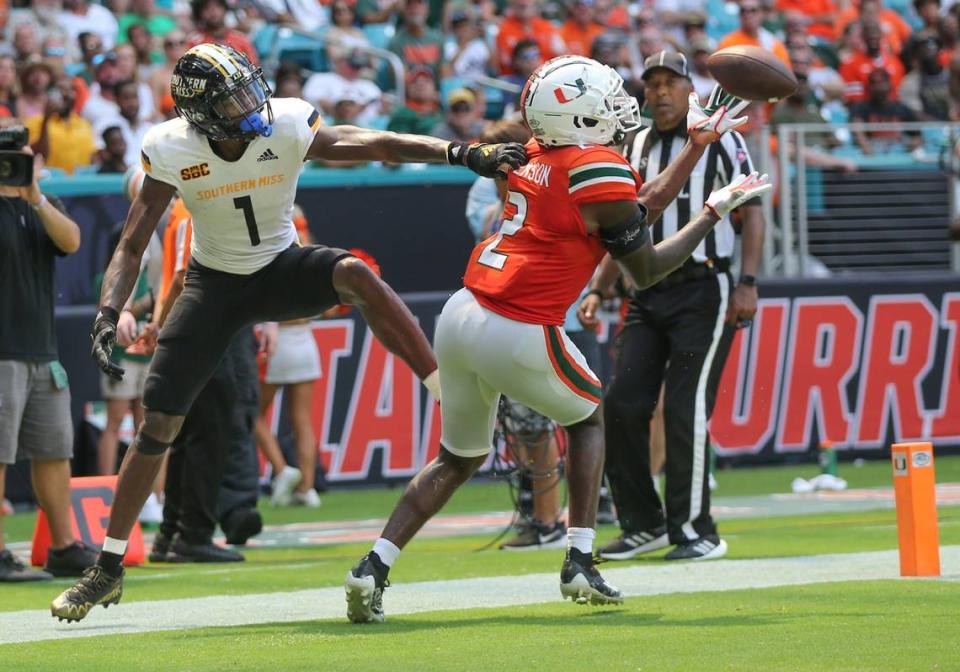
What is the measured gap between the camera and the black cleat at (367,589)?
6.46 metres

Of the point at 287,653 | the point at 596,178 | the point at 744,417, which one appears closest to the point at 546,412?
the point at 596,178

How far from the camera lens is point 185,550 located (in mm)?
9508

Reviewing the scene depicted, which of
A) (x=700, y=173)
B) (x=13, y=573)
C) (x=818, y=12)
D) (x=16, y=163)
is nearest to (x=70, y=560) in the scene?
(x=13, y=573)

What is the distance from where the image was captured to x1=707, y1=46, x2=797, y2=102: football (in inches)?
299

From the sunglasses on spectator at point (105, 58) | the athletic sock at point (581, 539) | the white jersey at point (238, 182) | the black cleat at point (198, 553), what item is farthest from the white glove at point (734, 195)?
the sunglasses on spectator at point (105, 58)

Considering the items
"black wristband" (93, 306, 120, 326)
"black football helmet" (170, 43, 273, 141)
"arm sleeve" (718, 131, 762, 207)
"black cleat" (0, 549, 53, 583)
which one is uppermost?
"black football helmet" (170, 43, 273, 141)

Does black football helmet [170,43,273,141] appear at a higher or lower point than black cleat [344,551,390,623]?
higher

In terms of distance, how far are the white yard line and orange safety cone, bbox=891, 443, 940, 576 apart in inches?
5.2

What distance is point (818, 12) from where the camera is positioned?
72.0 feet

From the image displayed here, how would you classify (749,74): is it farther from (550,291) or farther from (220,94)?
(220,94)

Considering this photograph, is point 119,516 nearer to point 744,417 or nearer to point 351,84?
point 744,417

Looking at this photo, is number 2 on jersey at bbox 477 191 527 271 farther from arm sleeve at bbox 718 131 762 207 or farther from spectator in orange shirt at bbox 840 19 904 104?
spectator in orange shirt at bbox 840 19 904 104

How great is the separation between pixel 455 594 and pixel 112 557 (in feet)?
4.93

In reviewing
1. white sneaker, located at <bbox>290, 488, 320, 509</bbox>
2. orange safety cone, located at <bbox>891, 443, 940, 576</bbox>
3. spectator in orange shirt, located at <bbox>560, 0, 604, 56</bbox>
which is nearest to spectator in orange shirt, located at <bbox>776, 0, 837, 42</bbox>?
spectator in orange shirt, located at <bbox>560, 0, 604, 56</bbox>
